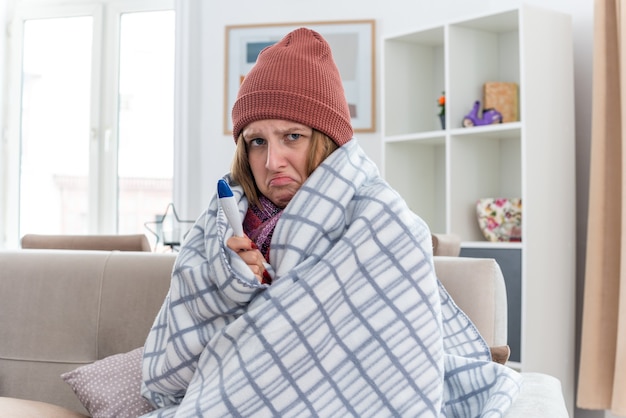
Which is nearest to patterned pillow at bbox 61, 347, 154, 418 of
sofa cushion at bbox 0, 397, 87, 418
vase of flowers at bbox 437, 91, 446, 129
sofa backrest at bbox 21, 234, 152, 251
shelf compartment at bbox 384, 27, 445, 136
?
sofa cushion at bbox 0, 397, 87, 418

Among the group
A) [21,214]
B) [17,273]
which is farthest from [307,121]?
[21,214]

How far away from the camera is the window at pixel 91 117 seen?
505 centimetres

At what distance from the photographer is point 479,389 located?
4.86 ft

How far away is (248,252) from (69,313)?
2.72 feet

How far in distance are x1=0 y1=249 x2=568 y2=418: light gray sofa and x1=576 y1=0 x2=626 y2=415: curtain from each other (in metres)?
1.95

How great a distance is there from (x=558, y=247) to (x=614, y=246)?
0.25 meters

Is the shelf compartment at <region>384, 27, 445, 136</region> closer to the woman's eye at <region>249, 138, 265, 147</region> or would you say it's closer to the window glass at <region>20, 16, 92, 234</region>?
the window glass at <region>20, 16, 92, 234</region>

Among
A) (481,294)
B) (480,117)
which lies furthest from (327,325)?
(480,117)

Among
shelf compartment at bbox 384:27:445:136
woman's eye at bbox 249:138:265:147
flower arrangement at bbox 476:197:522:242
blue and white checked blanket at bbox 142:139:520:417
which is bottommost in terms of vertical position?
blue and white checked blanket at bbox 142:139:520:417

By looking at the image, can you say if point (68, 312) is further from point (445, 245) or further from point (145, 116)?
point (145, 116)

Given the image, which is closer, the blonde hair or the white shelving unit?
the blonde hair

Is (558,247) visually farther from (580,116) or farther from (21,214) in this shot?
(21,214)

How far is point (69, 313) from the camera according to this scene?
2090mm

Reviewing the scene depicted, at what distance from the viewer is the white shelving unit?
341 centimetres
